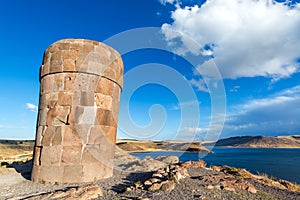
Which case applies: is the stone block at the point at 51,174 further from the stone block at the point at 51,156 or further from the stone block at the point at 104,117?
the stone block at the point at 104,117

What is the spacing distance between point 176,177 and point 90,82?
4.98 metres

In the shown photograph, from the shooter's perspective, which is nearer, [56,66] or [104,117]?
[56,66]

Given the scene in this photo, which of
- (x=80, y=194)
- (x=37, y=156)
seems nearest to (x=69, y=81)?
(x=37, y=156)

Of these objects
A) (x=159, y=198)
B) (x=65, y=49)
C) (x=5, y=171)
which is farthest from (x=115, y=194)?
(x=5, y=171)

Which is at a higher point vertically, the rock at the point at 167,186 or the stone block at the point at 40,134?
the stone block at the point at 40,134

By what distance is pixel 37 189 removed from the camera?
738 centimetres

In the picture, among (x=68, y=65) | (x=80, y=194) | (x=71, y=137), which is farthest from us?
(x=68, y=65)

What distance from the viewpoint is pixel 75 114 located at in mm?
8562

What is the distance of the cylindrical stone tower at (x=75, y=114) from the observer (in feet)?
27.1

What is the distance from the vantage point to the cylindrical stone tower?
8258 millimetres

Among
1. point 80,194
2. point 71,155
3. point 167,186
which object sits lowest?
point 80,194

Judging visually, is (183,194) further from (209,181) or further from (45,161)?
(45,161)

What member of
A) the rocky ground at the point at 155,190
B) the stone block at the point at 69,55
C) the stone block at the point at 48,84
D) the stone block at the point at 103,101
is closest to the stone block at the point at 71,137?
the stone block at the point at 103,101

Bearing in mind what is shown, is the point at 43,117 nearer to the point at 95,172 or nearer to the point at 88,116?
the point at 88,116
